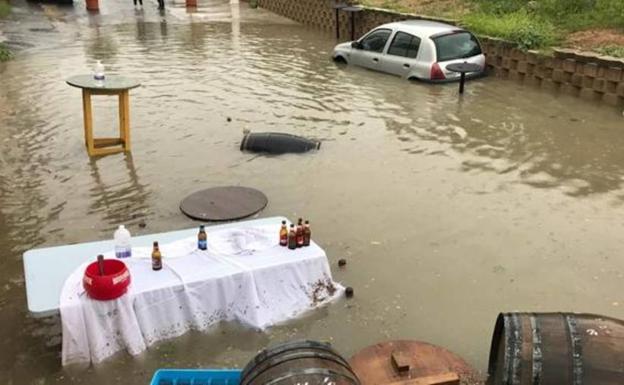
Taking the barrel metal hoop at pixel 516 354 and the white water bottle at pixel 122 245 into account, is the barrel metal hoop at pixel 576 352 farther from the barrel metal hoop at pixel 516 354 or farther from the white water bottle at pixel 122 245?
the white water bottle at pixel 122 245

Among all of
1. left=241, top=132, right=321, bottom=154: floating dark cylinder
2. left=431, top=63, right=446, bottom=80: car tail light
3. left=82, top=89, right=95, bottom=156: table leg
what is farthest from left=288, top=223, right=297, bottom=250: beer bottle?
left=431, top=63, right=446, bottom=80: car tail light

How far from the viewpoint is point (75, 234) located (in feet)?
21.3

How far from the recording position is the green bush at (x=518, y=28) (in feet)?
42.0

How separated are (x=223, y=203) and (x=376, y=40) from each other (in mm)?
8298

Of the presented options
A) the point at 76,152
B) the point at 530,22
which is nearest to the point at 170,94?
the point at 76,152

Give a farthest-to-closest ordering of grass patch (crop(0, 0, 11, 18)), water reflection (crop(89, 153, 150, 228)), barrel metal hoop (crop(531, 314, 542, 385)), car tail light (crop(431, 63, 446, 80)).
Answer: grass patch (crop(0, 0, 11, 18)), car tail light (crop(431, 63, 446, 80)), water reflection (crop(89, 153, 150, 228)), barrel metal hoop (crop(531, 314, 542, 385))

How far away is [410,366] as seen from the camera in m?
4.27

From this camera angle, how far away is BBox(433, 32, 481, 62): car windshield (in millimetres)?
12555

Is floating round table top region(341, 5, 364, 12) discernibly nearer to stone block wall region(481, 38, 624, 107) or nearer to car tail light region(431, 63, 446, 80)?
stone block wall region(481, 38, 624, 107)

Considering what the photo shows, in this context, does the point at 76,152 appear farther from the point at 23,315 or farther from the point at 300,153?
the point at 23,315

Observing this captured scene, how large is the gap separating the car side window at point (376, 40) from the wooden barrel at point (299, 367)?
11302mm

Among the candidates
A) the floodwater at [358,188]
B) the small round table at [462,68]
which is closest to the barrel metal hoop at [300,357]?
the floodwater at [358,188]

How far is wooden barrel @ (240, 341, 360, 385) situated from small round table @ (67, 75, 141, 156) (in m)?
6.00

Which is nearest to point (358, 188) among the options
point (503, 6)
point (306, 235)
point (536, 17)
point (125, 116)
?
point (306, 235)
